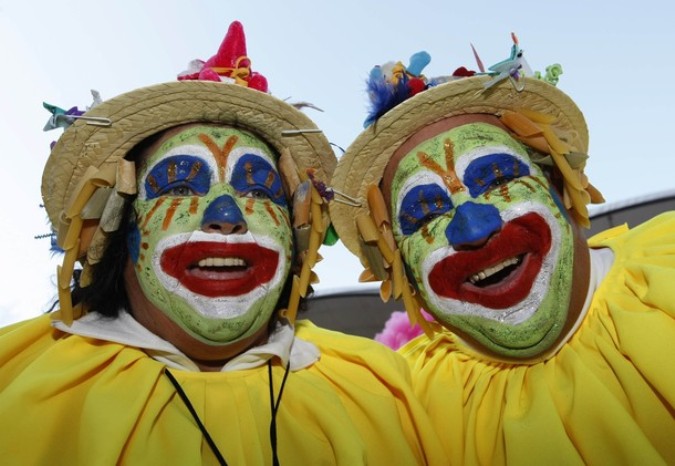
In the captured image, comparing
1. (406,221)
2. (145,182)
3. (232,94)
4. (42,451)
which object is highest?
(232,94)

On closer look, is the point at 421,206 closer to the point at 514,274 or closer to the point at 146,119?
the point at 514,274

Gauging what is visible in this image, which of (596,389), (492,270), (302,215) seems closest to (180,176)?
(302,215)

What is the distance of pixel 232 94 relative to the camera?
2613 mm

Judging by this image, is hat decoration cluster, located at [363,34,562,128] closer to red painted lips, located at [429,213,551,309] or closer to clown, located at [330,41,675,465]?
clown, located at [330,41,675,465]

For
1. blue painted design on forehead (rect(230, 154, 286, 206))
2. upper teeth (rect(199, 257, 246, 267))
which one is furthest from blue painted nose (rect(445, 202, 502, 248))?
upper teeth (rect(199, 257, 246, 267))

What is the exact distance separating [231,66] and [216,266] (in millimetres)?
930

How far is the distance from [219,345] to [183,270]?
0.32 metres

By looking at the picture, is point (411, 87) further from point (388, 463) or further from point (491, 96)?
point (388, 463)

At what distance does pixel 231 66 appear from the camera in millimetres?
2768

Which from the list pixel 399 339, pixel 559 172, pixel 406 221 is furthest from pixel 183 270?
pixel 399 339

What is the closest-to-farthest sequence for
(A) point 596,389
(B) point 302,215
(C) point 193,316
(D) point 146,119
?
1. (A) point 596,389
2. (C) point 193,316
3. (D) point 146,119
4. (B) point 302,215

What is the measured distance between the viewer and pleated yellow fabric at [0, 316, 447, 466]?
2.01 meters

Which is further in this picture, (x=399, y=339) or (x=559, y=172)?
(x=399, y=339)

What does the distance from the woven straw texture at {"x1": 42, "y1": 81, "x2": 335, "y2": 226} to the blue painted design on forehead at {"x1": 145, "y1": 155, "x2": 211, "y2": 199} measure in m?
0.20
